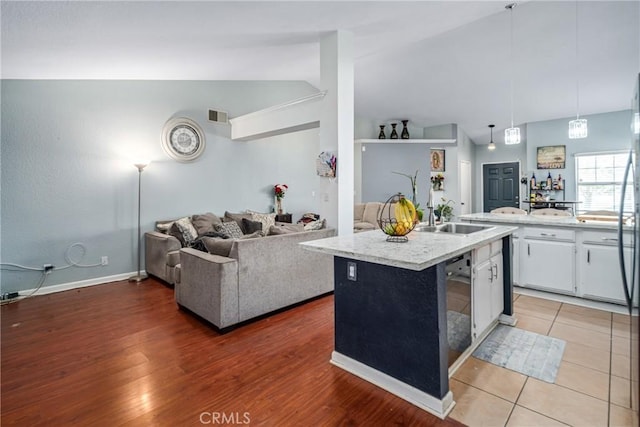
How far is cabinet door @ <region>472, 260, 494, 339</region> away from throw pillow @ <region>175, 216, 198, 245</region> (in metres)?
3.59

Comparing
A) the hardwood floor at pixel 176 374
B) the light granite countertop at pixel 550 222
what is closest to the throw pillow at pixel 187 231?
the hardwood floor at pixel 176 374

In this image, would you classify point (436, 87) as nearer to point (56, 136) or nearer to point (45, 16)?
point (45, 16)

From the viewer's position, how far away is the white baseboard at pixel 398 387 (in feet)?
5.60

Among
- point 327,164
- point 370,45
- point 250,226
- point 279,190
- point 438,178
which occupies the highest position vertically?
point 370,45

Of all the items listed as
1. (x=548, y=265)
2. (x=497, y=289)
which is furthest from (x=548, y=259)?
(x=497, y=289)

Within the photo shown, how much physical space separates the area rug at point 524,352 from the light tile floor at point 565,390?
57mm

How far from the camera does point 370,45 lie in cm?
422

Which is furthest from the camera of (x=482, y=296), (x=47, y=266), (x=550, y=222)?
(x=47, y=266)

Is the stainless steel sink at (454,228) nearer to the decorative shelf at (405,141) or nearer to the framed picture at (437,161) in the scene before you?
the decorative shelf at (405,141)

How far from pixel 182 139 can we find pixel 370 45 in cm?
318

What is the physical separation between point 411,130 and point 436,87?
7.54 ft

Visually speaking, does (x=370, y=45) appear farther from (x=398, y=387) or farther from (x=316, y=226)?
(x=398, y=387)

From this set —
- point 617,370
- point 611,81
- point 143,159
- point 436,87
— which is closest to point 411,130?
point 436,87

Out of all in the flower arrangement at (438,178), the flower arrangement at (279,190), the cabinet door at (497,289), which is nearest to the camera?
the cabinet door at (497,289)
